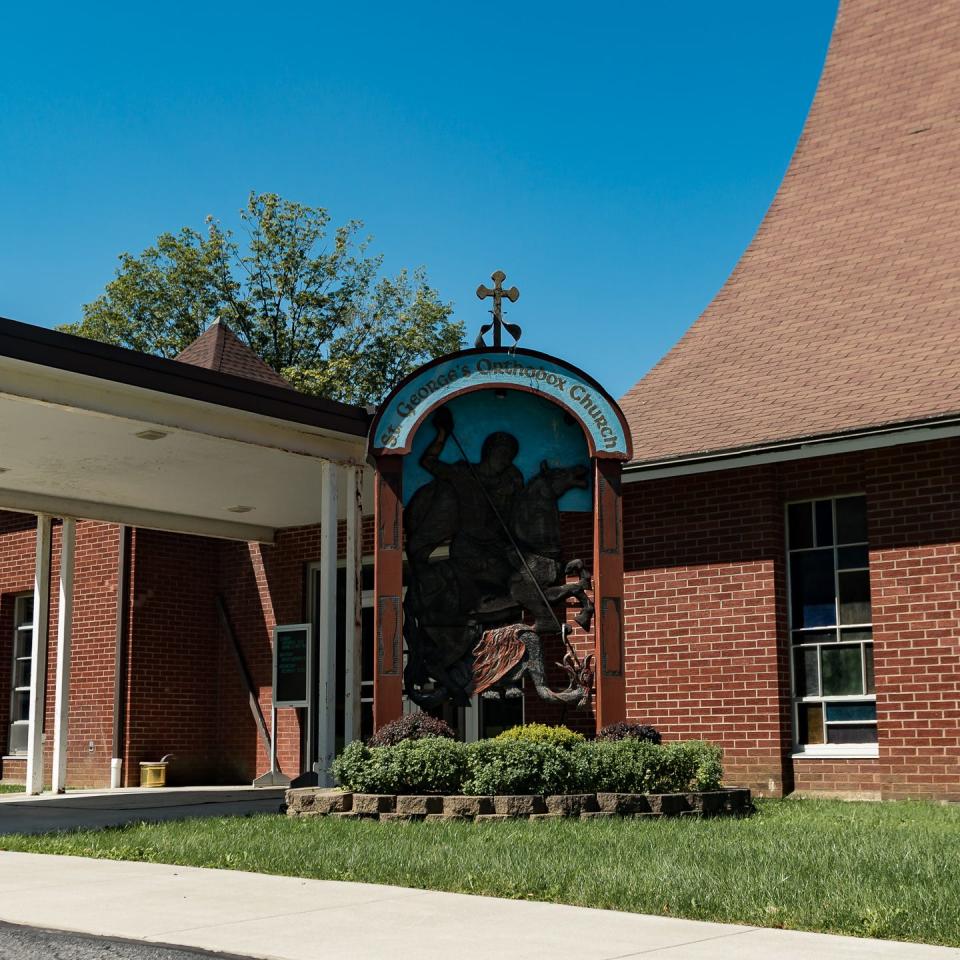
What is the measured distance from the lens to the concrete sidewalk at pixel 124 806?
41.3 ft

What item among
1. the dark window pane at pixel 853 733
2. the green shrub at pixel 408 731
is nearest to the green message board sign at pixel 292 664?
the green shrub at pixel 408 731

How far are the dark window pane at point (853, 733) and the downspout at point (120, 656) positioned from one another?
10339mm

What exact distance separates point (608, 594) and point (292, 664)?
7.58m

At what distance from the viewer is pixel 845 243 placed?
1666cm

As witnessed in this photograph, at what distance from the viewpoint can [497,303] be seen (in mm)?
13688

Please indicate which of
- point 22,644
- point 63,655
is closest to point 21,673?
point 22,644

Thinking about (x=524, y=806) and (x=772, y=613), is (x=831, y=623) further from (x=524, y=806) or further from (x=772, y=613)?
(x=524, y=806)

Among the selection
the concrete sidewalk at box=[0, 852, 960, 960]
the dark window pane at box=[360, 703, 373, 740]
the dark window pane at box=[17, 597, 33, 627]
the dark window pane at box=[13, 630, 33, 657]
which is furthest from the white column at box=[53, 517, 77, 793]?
the concrete sidewalk at box=[0, 852, 960, 960]

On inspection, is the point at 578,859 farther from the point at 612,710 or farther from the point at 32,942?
the point at 612,710

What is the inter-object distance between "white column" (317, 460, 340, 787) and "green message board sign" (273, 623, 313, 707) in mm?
4782

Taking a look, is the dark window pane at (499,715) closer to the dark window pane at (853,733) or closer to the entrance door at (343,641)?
the entrance door at (343,641)

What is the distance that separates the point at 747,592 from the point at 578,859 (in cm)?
699

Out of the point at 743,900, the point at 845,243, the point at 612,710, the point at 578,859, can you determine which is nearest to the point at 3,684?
the point at 612,710

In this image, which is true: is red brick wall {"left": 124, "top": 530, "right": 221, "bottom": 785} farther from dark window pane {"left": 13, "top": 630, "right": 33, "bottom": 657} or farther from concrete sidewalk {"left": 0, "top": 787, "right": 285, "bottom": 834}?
dark window pane {"left": 13, "top": 630, "right": 33, "bottom": 657}
